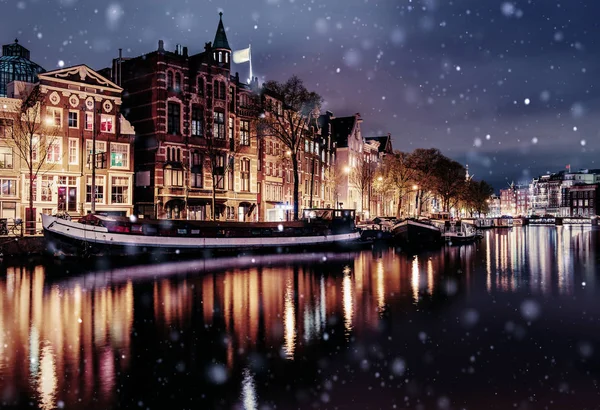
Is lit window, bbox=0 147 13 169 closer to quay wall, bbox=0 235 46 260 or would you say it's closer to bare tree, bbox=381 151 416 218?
→ quay wall, bbox=0 235 46 260

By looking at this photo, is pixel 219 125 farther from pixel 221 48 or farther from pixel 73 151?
pixel 73 151

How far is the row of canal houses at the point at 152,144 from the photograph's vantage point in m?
52.5

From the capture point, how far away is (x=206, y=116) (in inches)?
2549

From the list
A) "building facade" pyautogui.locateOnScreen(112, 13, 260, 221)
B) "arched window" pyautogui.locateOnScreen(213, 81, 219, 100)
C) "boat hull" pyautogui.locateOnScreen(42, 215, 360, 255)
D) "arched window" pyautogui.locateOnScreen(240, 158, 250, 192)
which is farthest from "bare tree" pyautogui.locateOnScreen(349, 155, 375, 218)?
"boat hull" pyautogui.locateOnScreen(42, 215, 360, 255)

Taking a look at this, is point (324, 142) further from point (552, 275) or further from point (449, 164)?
point (552, 275)

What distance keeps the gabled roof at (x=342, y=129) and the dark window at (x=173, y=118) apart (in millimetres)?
47505

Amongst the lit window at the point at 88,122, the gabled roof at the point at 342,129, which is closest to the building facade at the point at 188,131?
the lit window at the point at 88,122

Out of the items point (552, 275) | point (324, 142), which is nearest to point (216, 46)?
point (324, 142)

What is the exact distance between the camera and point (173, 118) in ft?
202

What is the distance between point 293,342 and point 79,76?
4770 centimetres

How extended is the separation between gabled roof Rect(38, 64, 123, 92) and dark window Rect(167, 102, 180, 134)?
5621mm

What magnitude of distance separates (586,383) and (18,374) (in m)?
12.8

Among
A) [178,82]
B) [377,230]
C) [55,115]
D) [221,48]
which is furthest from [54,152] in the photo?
[377,230]

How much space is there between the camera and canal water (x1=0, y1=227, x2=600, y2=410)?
1168 cm
